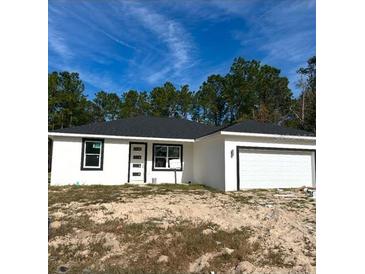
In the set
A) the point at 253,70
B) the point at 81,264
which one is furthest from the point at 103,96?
the point at 81,264

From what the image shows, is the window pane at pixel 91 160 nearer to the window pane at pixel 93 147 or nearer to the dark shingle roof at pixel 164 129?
the window pane at pixel 93 147

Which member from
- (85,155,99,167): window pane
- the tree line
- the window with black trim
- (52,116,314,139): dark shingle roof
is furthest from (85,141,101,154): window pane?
the tree line

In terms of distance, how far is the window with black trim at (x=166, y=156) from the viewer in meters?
15.8

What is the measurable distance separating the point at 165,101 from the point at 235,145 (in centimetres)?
2434

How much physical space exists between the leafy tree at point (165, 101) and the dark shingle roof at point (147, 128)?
16462 mm

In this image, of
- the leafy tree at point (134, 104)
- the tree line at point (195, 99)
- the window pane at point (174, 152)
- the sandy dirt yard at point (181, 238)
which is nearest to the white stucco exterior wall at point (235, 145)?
the sandy dirt yard at point (181, 238)

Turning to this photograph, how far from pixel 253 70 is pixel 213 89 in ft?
18.0

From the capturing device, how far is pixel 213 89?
122 ft

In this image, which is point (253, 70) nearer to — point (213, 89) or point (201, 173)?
point (213, 89)

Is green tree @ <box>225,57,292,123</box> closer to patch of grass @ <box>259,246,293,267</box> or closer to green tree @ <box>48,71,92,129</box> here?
green tree @ <box>48,71,92,129</box>

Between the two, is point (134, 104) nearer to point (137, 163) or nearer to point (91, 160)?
point (137, 163)

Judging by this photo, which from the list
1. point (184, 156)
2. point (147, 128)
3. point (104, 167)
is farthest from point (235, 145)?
point (104, 167)

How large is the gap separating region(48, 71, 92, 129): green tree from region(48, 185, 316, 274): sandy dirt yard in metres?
25.6

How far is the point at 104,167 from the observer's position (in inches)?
577
